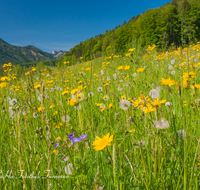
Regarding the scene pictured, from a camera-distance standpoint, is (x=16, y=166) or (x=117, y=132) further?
(x=117, y=132)

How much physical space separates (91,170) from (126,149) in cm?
29

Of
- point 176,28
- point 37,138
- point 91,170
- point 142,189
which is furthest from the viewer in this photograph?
point 176,28

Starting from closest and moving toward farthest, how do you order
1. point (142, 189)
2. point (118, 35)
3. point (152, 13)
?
point (142, 189)
point (118, 35)
point (152, 13)

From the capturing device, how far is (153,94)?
904 mm

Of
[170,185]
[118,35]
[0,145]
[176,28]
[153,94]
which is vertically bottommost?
[170,185]

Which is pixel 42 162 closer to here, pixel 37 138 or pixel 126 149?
pixel 37 138

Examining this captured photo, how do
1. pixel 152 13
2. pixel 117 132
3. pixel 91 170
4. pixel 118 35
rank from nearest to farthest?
pixel 91 170 < pixel 117 132 < pixel 118 35 < pixel 152 13

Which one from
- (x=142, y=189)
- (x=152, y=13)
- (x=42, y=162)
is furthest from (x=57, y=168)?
(x=152, y=13)

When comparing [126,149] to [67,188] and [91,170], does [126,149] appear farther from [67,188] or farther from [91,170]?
[67,188]

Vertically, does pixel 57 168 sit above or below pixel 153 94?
below

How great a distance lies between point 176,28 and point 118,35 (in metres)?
16.0

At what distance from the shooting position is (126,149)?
90 centimetres

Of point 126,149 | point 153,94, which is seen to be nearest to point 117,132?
point 126,149

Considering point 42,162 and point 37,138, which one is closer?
point 42,162
